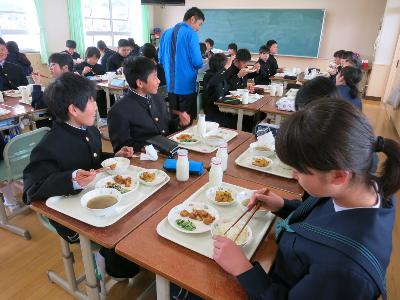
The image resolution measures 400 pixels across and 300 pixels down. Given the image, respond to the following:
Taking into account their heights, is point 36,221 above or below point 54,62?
below

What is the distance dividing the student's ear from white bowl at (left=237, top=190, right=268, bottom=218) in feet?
1.69

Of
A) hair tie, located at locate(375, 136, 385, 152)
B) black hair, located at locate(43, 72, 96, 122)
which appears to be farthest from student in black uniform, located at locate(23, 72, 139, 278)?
hair tie, located at locate(375, 136, 385, 152)

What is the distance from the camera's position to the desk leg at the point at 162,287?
0.94 m

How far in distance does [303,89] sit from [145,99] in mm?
1056

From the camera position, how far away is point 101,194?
1.21 metres

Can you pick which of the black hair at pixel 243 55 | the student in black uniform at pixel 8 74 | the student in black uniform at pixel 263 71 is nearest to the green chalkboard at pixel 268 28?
the student in black uniform at pixel 263 71

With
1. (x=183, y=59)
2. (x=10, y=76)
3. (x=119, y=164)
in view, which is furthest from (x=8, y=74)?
(x=119, y=164)

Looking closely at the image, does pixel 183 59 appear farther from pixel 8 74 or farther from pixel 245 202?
pixel 245 202

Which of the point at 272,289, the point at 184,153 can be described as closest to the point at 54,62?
the point at 184,153

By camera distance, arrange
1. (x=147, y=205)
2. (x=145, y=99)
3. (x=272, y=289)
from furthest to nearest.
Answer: (x=145, y=99) < (x=147, y=205) < (x=272, y=289)

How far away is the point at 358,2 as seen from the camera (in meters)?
6.62

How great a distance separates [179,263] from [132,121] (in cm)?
125

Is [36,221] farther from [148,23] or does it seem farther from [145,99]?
[148,23]

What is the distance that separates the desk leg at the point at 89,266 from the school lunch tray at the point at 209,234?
354 mm
